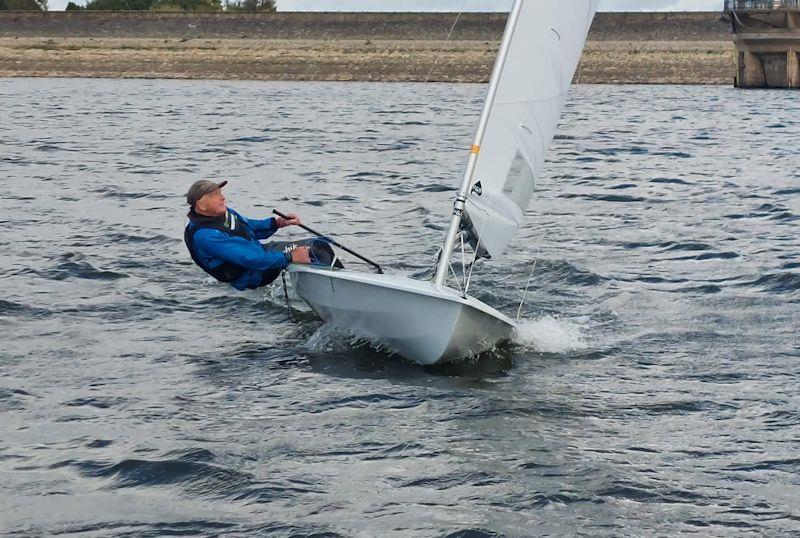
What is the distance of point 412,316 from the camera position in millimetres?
7602

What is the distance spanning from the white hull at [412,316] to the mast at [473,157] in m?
0.19

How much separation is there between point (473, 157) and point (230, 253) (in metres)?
1.78

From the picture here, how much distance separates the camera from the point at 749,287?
10.4 metres

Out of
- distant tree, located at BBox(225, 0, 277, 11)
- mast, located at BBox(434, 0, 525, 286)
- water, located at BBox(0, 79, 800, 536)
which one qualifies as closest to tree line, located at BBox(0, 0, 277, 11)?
distant tree, located at BBox(225, 0, 277, 11)

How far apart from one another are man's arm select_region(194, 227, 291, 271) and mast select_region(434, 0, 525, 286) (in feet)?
4.02

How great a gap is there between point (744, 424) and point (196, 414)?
293 cm

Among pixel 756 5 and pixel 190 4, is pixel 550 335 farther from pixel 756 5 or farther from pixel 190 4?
pixel 190 4

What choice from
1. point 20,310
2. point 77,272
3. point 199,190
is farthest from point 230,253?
point 77,272

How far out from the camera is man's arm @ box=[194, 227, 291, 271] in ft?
28.0

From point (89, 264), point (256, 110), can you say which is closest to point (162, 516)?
point (89, 264)

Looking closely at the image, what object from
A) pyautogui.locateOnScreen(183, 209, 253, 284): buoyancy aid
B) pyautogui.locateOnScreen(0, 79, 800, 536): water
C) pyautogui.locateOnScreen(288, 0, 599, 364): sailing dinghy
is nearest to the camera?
pyautogui.locateOnScreen(0, 79, 800, 536): water

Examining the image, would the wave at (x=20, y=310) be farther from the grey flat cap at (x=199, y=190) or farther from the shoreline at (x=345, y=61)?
the shoreline at (x=345, y=61)

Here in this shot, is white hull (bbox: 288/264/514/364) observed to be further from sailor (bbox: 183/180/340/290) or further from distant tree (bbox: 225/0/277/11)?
distant tree (bbox: 225/0/277/11)

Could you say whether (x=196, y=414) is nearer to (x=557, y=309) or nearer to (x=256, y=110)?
(x=557, y=309)
